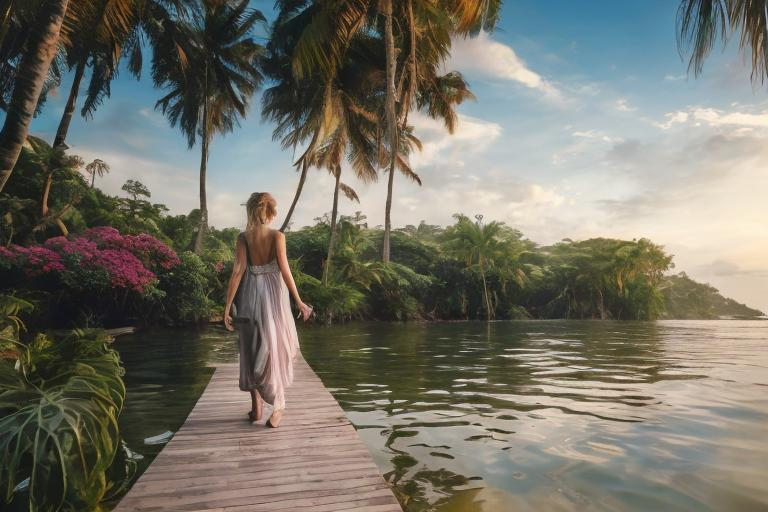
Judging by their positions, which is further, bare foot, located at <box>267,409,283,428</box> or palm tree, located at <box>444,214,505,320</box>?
palm tree, located at <box>444,214,505,320</box>

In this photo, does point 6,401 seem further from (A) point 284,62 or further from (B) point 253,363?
(A) point 284,62

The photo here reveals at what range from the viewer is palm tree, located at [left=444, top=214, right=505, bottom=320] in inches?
1318

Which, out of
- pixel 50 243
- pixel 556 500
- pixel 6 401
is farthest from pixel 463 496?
pixel 50 243

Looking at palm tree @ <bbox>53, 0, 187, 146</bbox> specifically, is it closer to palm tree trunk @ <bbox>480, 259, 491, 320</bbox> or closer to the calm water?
the calm water

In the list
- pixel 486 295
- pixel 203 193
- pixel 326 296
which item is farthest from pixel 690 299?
pixel 203 193

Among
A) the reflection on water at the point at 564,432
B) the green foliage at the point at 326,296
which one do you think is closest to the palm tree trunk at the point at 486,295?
the green foliage at the point at 326,296

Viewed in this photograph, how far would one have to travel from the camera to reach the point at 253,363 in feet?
13.0

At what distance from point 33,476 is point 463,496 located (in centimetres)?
228

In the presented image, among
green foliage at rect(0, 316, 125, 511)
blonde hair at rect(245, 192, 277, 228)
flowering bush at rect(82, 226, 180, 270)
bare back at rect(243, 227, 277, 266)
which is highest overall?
flowering bush at rect(82, 226, 180, 270)

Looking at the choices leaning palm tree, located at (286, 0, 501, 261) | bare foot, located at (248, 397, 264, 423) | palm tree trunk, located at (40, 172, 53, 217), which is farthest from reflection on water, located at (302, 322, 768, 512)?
palm tree trunk, located at (40, 172, 53, 217)

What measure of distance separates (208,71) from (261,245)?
2063 centimetres

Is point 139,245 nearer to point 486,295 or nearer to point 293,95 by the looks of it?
point 293,95

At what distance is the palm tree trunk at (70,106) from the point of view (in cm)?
1839

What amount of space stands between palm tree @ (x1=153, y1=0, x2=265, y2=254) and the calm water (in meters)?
14.4
